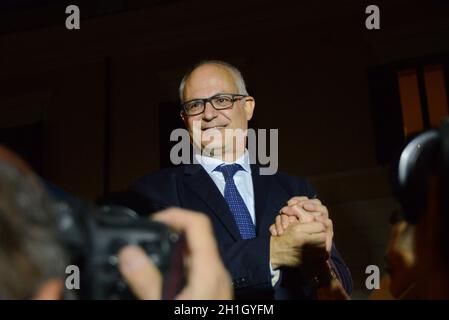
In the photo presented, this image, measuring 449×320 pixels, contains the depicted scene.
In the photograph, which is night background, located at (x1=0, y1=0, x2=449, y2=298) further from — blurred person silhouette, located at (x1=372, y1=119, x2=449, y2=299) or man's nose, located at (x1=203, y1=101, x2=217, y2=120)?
blurred person silhouette, located at (x1=372, y1=119, x2=449, y2=299)

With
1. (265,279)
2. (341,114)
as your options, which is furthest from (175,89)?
(265,279)

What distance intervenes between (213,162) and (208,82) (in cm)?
29

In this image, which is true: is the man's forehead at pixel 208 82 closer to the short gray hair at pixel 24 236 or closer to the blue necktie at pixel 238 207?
the blue necktie at pixel 238 207

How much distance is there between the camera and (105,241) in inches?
18.5

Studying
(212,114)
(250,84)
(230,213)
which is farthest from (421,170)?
(250,84)

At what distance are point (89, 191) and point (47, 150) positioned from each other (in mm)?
629

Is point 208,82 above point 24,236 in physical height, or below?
above

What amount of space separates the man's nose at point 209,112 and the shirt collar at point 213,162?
0.13 metres

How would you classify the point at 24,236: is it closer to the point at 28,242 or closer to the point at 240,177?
the point at 28,242

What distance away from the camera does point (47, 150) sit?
226 inches

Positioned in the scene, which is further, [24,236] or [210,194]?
[210,194]

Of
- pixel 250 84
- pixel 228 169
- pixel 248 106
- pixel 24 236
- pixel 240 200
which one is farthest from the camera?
pixel 250 84

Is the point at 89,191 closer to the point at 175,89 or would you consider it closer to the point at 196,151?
the point at 175,89
